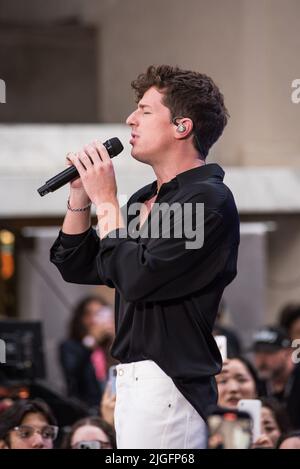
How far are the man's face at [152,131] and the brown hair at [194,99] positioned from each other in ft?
0.09

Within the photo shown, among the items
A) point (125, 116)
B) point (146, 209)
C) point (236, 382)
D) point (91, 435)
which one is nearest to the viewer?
point (146, 209)

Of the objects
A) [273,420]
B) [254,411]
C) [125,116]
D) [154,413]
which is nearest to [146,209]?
[154,413]

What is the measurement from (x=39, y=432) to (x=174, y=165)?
1.61m

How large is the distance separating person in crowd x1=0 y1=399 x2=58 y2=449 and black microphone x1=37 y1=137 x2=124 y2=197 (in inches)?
56.9


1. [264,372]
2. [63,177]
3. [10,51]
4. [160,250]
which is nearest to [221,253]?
[160,250]

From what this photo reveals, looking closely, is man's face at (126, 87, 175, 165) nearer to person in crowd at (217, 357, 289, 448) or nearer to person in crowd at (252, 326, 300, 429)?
person in crowd at (217, 357, 289, 448)

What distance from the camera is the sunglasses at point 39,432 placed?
495cm

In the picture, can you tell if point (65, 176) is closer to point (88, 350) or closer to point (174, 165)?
point (174, 165)

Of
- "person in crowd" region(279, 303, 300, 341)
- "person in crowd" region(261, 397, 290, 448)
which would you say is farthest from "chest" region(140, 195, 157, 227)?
"person in crowd" region(279, 303, 300, 341)

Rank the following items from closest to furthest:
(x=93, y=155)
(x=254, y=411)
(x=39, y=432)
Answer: (x=93, y=155) < (x=254, y=411) < (x=39, y=432)

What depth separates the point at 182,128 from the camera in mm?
3709

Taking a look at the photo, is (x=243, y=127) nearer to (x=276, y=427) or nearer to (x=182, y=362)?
(x=276, y=427)

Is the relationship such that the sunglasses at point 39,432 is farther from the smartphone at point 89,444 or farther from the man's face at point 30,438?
the smartphone at point 89,444

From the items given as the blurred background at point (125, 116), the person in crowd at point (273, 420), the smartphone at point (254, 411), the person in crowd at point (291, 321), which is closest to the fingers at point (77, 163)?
the smartphone at point (254, 411)
